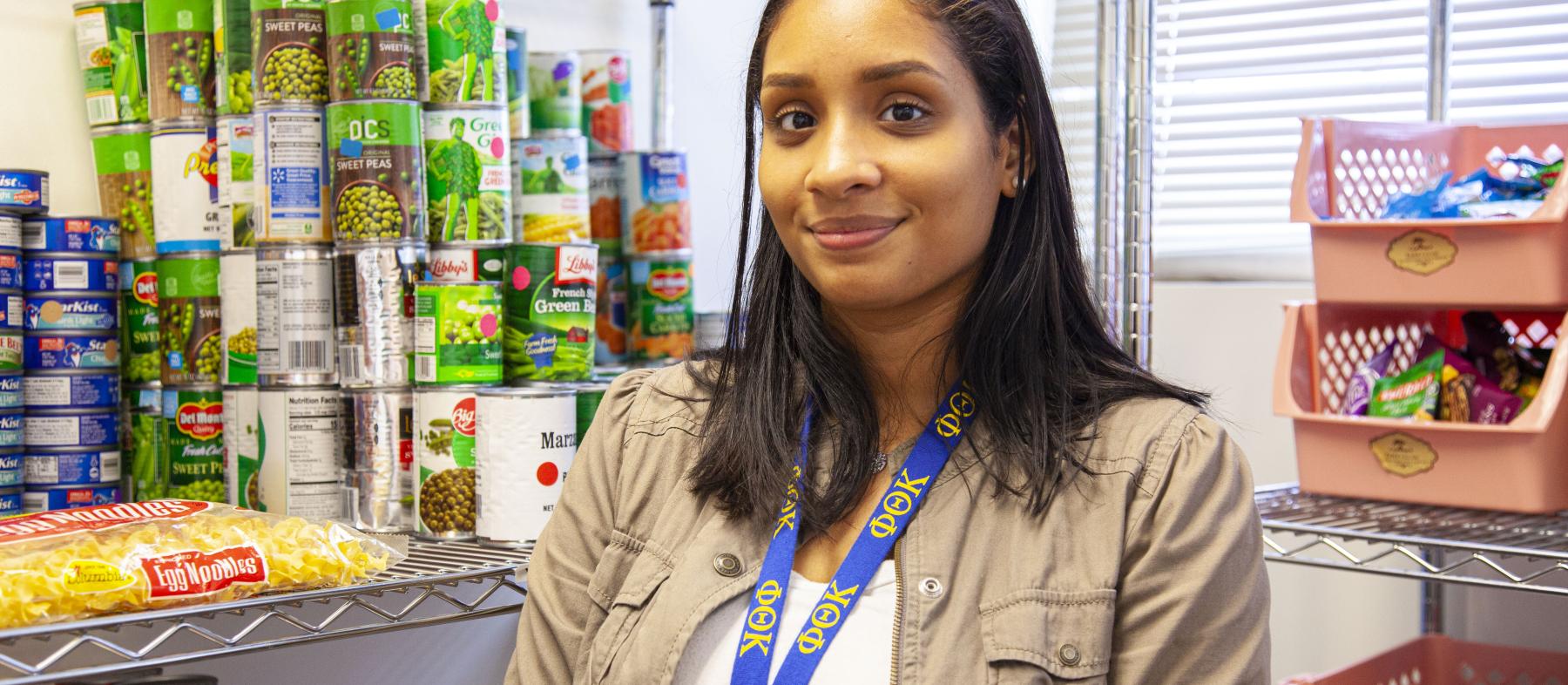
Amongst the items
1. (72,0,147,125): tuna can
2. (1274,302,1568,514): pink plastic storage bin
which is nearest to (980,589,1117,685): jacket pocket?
(1274,302,1568,514): pink plastic storage bin

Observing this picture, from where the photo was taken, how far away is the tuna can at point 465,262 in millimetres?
1490

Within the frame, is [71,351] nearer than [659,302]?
Yes

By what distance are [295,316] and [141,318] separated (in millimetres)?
221

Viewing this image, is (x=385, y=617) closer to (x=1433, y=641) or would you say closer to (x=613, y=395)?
(x=613, y=395)

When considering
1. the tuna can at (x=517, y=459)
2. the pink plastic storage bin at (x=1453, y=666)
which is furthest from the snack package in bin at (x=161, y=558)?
the pink plastic storage bin at (x=1453, y=666)

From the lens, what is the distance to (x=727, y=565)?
1033 mm

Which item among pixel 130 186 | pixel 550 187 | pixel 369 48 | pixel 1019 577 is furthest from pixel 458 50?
pixel 1019 577

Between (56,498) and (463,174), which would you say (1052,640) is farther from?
(56,498)

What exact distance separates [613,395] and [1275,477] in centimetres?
147

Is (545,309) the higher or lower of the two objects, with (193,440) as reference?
higher

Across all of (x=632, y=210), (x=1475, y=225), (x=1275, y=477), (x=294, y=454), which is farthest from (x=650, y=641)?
(x=1275, y=477)

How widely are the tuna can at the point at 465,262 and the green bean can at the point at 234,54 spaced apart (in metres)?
0.28

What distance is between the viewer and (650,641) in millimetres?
1012

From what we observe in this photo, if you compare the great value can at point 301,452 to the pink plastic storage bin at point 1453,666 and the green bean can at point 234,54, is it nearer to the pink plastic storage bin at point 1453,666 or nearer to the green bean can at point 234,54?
the green bean can at point 234,54
